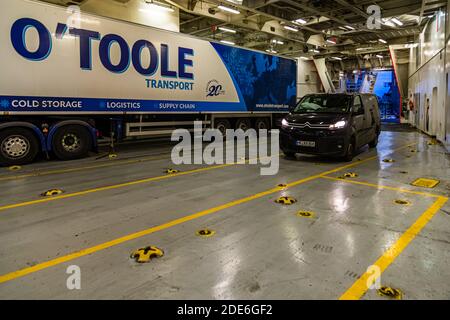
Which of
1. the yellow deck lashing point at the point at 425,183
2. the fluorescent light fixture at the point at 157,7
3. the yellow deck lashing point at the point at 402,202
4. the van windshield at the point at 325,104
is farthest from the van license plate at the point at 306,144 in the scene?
the fluorescent light fixture at the point at 157,7

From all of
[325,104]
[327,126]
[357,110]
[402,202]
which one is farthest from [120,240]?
[357,110]

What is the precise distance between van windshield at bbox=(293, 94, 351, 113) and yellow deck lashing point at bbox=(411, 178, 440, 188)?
7.94ft

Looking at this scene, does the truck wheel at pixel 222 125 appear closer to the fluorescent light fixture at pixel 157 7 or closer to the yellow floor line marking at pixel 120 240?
the fluorescent light fixture at pixel 157 7

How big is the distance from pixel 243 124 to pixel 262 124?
1191 millimetres

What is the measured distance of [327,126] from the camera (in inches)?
284

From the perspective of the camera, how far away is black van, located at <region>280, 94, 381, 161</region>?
726 centimetres

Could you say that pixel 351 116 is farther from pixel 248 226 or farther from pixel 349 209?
pixel 248 226

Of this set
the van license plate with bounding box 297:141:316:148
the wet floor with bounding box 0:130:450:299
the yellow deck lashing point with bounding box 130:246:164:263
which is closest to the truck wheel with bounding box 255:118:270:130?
the van license plate with bounding box 297:141:316:148

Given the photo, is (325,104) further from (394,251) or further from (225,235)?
(225,235)

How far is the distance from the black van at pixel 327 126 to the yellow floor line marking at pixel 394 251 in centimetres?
286

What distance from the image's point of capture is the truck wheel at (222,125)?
38.2ft
